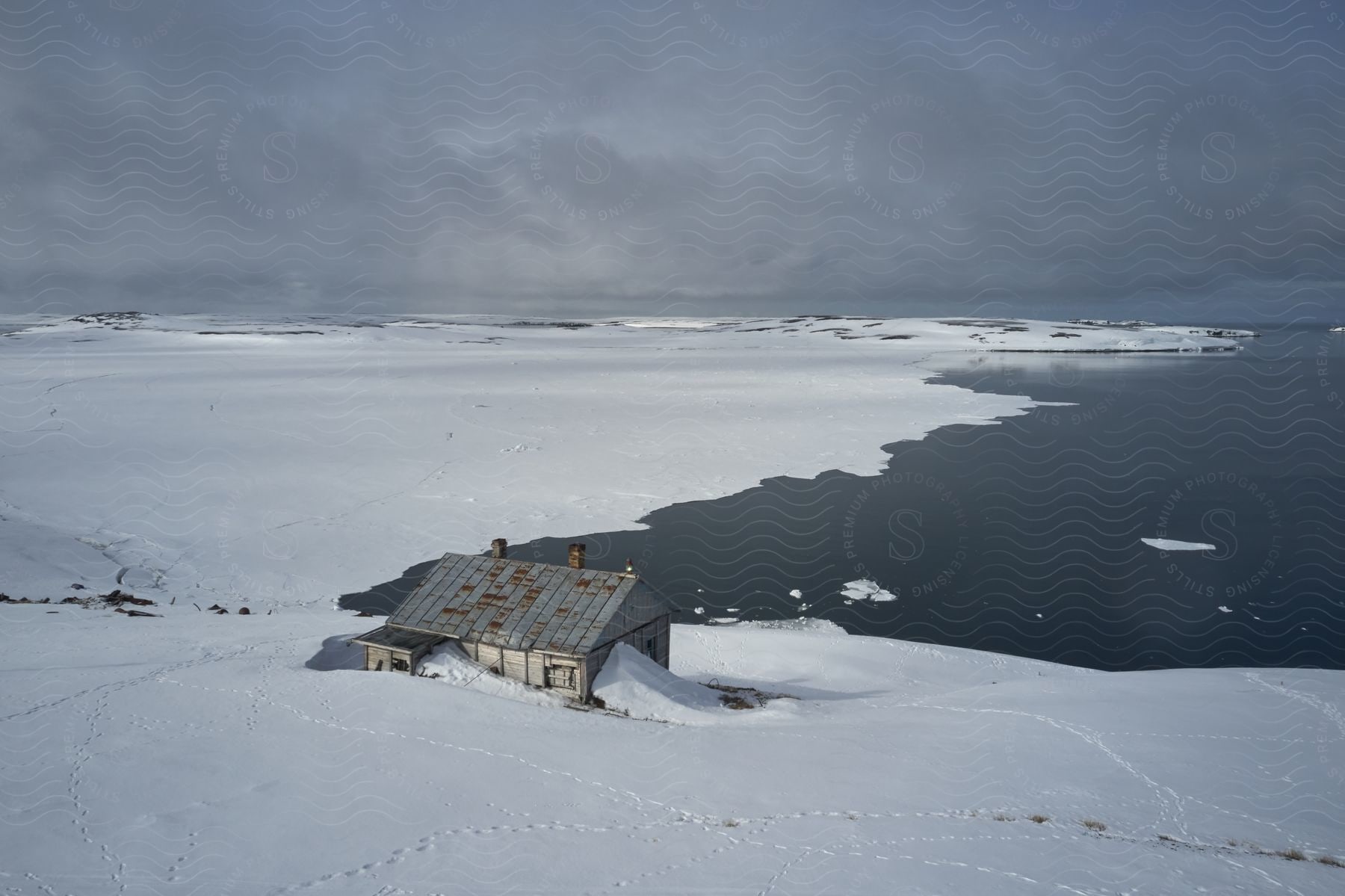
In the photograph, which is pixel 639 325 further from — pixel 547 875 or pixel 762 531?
pixel 547 875

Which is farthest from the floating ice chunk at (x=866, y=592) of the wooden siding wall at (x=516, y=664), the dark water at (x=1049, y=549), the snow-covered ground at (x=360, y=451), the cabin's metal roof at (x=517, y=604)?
the wooden siding wall at (x=516, y=664)

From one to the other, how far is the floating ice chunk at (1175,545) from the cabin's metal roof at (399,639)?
2245cm

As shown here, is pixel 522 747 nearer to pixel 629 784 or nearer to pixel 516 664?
pixel 629 784

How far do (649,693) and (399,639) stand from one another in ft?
16.1

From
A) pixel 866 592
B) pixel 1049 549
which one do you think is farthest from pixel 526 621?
pixel 1049 549

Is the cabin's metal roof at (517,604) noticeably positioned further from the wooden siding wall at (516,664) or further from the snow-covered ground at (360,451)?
the snow-covered ground at (360,451)

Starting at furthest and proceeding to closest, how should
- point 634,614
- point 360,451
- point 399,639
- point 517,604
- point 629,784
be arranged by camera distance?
point 360,451, point 634,614, point 399,639, point 517,604, point 629,784

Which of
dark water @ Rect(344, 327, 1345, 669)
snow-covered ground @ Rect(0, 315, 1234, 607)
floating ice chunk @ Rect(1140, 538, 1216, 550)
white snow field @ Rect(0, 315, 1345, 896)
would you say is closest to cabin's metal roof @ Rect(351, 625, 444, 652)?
white snow field @ Rect(0, 315, 1345, 896)

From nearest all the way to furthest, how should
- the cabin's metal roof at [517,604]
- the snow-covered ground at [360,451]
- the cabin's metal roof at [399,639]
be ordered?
the cabin's metal roof at [517,604] < the cabin's metal roof at [399,639] < the snow-covered ground at [360,451]

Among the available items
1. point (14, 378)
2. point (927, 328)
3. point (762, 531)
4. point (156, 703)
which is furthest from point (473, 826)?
point (927, 328)

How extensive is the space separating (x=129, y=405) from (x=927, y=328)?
415 ft

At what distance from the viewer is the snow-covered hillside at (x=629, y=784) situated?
903 centimetres

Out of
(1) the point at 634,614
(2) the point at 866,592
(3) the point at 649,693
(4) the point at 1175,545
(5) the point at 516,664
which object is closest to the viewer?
(3) the point at 649,693

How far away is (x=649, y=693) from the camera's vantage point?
14.2m
